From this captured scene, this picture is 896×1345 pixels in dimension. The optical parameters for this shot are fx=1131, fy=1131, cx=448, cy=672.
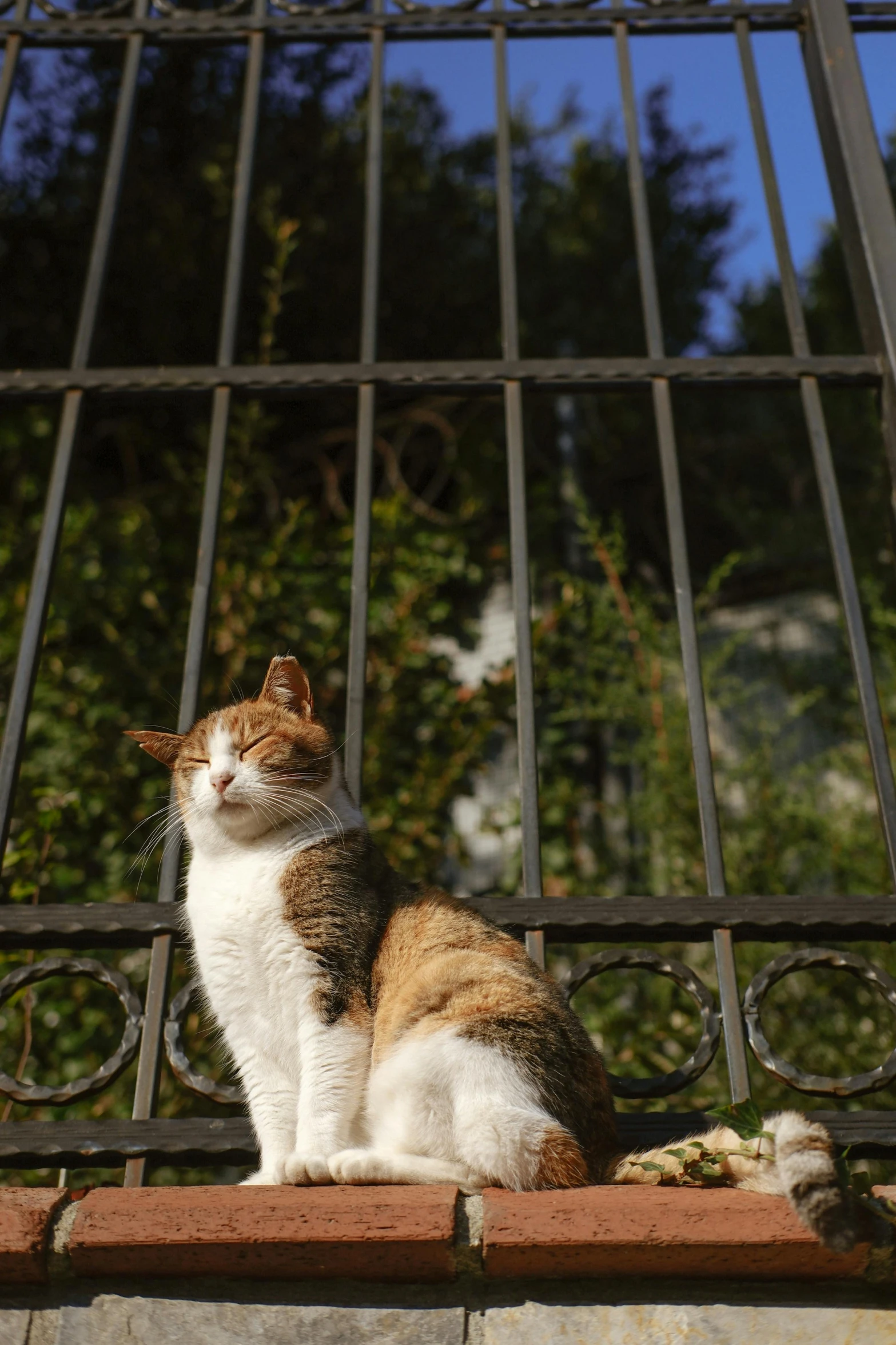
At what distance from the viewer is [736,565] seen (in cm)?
504

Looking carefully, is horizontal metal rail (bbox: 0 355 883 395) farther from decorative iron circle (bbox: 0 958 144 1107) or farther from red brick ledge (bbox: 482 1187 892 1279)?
red brick ledge (bbox: 482 1187 892 1279)

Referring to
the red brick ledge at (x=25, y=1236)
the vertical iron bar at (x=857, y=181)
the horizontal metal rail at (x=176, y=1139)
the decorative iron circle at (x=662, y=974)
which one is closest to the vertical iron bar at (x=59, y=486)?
the horizontal metal rail at (x=176, y=1139)

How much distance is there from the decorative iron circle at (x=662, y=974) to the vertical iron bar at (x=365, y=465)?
501mm

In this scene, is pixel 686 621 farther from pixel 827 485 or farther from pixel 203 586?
pixel 203 586

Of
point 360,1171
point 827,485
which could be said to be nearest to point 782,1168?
point 360,1171

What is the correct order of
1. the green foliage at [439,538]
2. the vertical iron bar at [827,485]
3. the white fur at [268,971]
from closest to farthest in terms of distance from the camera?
the white fur at [268,971], the vertical iron bar at [827,485], the green foliage at [439,538]

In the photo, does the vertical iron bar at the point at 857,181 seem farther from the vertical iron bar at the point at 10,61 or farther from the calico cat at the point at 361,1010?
the vertical iron bar at the point at 10,61

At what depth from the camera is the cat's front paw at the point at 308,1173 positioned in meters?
1.49

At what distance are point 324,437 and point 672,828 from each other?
7.32ft

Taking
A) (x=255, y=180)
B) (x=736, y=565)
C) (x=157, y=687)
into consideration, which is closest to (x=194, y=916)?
(x=157, y=687)

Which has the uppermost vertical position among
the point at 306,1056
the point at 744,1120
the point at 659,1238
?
the point at 306,1056

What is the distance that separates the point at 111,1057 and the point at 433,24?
221 cm

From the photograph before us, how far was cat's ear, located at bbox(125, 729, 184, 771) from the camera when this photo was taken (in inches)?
77.9

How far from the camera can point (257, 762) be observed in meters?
1.93
